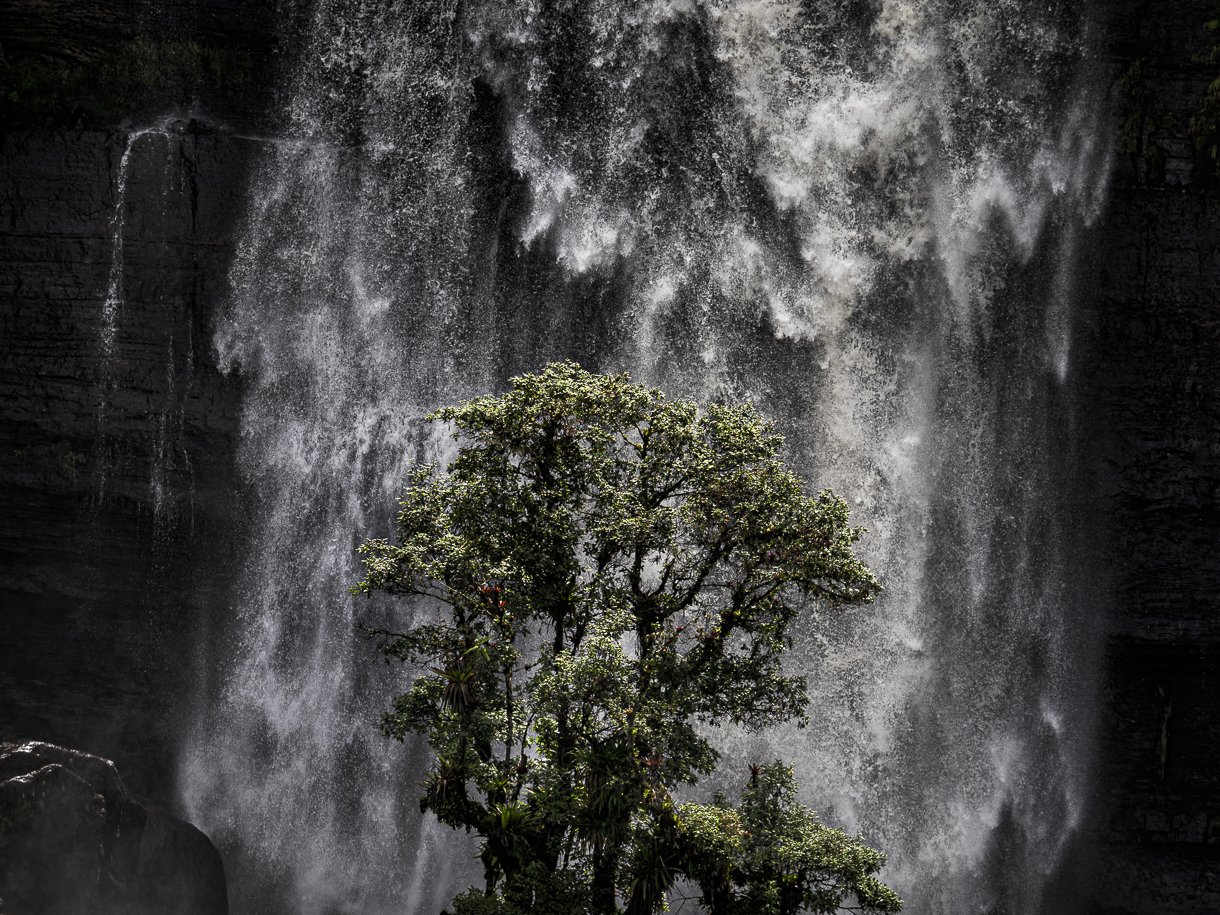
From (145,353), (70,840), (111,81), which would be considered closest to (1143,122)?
(145,353)

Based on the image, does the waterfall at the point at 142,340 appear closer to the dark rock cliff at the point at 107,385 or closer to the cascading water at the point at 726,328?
the dark rock cliff at the point at 107,385

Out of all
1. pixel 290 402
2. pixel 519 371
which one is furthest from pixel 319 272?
pixel 519 371

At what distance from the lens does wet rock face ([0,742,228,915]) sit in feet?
58.6

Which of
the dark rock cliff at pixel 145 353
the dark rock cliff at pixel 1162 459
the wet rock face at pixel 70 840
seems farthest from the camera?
the dark rock cliff at pixel 145 353

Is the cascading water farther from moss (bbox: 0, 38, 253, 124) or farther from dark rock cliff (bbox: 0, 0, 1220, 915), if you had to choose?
moss (bbox: 0, 38, 253, 124)

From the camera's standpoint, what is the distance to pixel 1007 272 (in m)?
24.8

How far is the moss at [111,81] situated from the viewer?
2581 cm

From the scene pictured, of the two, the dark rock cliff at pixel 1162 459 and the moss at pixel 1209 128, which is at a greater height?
the moss at pixel 1209 128

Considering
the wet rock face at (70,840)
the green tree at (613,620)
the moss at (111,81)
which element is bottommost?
the wet rock face at (70,840)

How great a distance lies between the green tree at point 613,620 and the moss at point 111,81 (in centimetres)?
1423

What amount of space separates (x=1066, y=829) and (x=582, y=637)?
12486mm

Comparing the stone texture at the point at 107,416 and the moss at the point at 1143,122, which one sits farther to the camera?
the stone texture at the point at 107,416

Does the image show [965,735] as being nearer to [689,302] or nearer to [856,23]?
[689,302]

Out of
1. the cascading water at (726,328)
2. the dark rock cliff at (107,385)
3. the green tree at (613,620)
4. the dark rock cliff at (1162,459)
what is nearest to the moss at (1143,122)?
the dark rock cliff at (1162,459)
